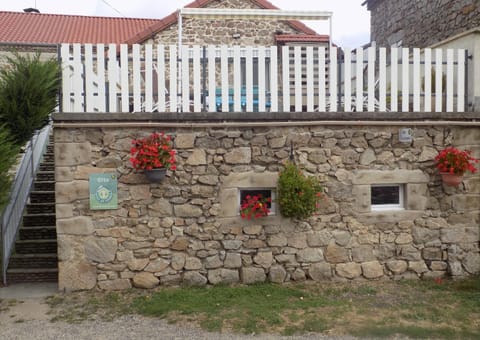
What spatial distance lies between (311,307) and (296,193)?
4.37ft

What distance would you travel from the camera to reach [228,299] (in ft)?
16.6

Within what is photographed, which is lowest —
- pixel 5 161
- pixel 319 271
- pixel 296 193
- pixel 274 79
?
pixel 319 271

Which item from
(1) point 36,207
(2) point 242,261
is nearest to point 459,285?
(2) point 242,261

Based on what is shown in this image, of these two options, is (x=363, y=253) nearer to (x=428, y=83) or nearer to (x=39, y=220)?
(x=428, y=83)

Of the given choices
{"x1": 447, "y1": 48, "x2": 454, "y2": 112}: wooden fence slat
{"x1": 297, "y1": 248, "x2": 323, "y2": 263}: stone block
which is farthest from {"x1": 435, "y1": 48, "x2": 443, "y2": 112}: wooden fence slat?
{"x1": 297, "y1": 248, "x2": 323, "y2": 263}: stone block

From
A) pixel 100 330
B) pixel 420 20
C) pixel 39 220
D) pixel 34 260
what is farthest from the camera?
pixel 420 20

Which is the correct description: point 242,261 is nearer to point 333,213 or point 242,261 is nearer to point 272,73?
point 333,213

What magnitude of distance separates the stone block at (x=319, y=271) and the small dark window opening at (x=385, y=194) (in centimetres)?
109

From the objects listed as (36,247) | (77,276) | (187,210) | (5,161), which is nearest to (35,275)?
(36,247)

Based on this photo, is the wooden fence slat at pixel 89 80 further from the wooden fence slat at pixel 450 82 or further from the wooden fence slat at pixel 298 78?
the wooden fence slat at pixel 450 82

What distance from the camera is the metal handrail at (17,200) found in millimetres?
5930

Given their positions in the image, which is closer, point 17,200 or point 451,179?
point 451,179

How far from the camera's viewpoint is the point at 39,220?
6750 mm

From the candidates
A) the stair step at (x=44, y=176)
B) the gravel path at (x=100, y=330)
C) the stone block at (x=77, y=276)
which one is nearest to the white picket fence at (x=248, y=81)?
the stone block at (x=77, y=276)
